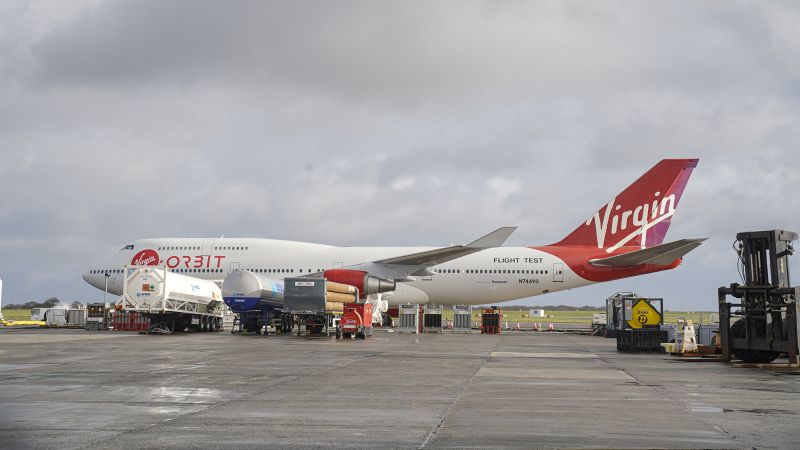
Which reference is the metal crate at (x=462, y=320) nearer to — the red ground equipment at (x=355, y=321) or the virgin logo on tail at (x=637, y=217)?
the virgin logo on tail at (x=637, y=217)

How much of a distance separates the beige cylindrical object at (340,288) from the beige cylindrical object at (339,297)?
158 mm

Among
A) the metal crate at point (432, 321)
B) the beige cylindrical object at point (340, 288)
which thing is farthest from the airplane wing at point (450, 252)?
the beige cylindrical object at point (340, 288)

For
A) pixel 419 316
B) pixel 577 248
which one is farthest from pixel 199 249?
pixel 577 248

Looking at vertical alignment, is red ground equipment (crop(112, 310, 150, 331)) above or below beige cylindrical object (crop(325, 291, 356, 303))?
below

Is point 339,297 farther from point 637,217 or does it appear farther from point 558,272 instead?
point 637,217

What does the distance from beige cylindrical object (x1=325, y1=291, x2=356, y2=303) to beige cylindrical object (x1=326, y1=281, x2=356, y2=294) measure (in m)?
0.16

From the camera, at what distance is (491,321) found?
42.3 metres

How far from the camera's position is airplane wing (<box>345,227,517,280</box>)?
39281mm

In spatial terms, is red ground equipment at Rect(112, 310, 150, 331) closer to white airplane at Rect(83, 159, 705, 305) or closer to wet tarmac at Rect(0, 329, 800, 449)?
white airplane at Rect(83, 159, 705, 305)

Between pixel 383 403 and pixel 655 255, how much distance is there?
32.4 metres

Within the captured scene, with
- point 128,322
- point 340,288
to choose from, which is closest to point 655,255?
point 340,288

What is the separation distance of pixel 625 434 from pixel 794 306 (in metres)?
13.0

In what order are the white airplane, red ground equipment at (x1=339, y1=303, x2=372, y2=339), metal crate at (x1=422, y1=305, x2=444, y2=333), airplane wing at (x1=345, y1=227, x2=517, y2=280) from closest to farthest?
red ground equipment at (x1=339, y1=303, x2=372, y2=339), airplane wing at (x1=345, y1=227, x2=517, y2=280), metal crate at (x1=422, y1=305, x2=444, y2=333), the white airplane

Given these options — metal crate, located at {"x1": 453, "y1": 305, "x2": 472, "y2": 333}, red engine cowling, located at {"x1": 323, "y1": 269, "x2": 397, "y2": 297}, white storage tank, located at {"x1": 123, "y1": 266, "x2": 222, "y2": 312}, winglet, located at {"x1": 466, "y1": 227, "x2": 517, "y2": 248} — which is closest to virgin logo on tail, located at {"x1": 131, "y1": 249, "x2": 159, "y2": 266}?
white storage tank, located at {"x1": 123, "y1": 266, "x2": 222, "y2": 312}
